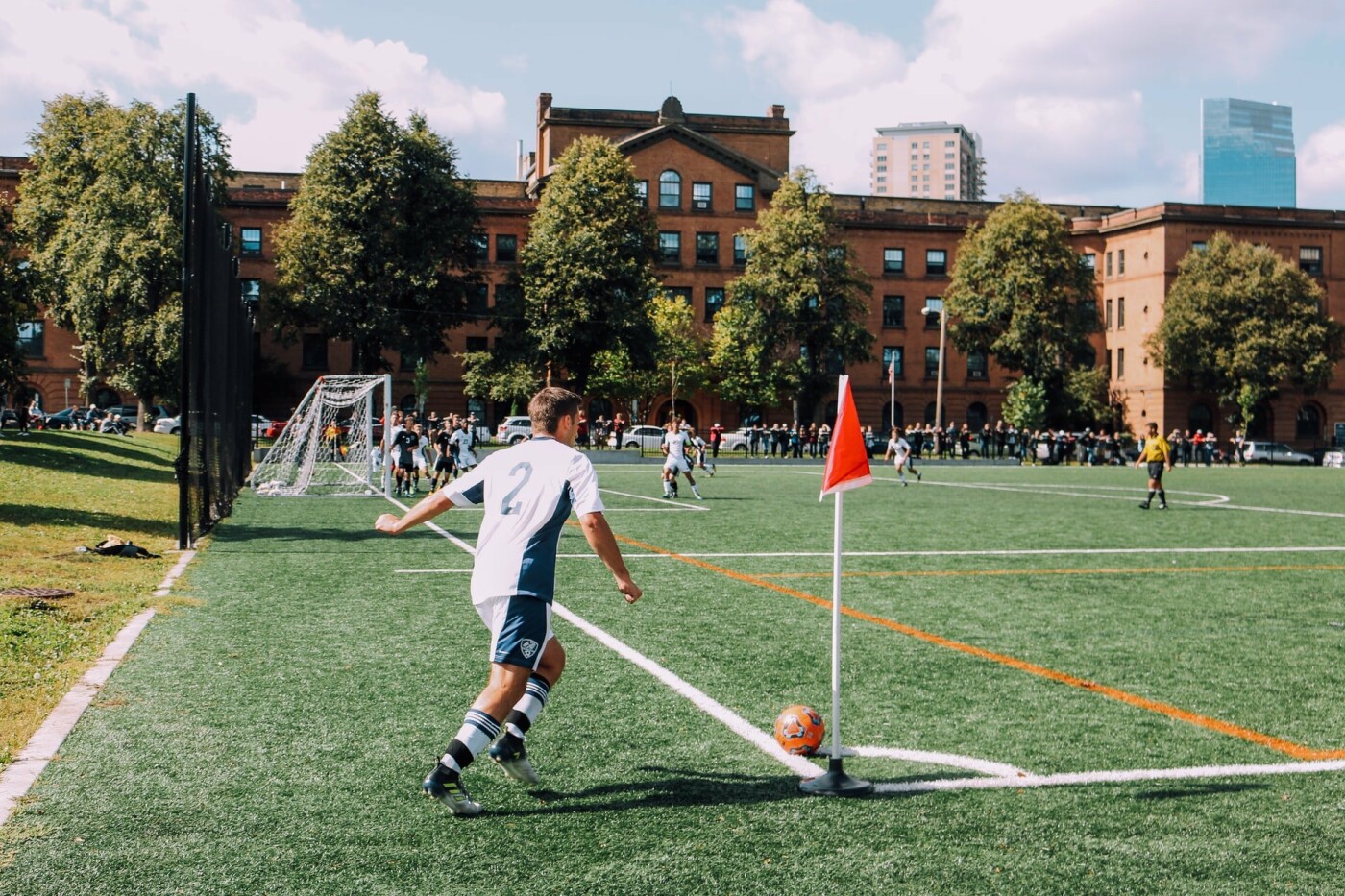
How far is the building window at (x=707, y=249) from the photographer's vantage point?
83312 mm

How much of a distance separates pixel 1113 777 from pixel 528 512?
2.96 meters

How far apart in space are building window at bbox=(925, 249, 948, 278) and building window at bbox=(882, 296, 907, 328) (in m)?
2.79

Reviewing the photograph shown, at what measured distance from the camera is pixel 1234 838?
5.05 m

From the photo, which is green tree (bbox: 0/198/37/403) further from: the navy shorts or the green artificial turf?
the navy shorts

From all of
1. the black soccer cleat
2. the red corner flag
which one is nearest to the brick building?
the red corner flag

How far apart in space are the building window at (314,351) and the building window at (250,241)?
6017 mm

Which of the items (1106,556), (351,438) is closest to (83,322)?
(351,438)

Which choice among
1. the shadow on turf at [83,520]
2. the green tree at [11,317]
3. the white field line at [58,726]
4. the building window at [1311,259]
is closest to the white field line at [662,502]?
the shadow on turf at [83,520]

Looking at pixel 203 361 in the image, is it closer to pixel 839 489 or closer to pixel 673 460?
pixel 673 460

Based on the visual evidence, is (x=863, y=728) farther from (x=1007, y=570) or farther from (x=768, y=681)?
(x=1007, y=570)

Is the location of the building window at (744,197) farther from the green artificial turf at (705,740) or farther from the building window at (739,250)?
the green artificial turf at (705,740)

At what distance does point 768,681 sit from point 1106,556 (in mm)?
9880

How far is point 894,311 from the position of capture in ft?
286

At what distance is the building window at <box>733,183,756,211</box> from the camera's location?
83.3 metres
